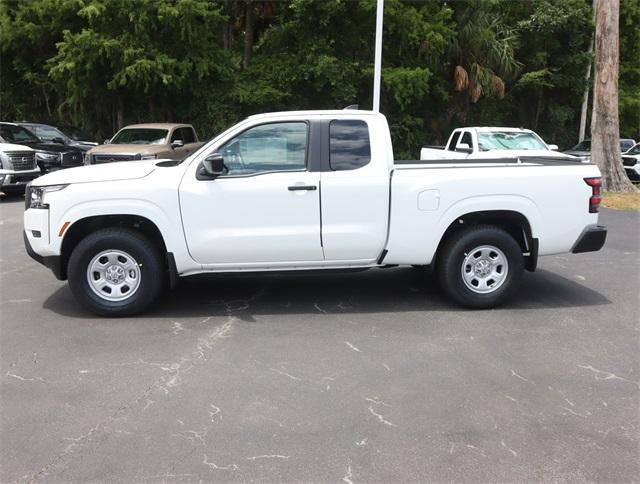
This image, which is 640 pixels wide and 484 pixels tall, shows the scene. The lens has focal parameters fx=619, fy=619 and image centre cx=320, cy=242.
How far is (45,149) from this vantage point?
56.2ft

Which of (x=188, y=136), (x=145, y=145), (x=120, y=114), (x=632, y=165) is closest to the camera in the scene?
(x=145, y=145)

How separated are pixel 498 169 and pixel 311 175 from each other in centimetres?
186

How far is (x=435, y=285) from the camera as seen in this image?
7.15 metres

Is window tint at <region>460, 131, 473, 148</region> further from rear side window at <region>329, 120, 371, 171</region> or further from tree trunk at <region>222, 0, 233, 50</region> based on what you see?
tree trunk at <region>222, 0, 233, 50</region>

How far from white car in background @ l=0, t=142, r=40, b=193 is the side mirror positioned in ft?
33.9

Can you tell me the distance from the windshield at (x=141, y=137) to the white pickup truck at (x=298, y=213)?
9406mm

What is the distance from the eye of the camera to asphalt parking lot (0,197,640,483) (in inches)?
134

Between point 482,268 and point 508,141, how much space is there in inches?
374

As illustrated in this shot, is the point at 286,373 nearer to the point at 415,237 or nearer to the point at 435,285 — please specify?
the point at 415,237

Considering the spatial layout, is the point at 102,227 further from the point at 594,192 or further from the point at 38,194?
the point at 594,192

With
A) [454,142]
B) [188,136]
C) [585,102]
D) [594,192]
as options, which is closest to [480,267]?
[594,192]

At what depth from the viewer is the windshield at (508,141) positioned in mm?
14625

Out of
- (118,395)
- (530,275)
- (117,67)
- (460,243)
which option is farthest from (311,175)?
(117,67)

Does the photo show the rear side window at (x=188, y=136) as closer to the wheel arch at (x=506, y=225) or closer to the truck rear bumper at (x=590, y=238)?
the wheel arch at (x=506, y=225)
